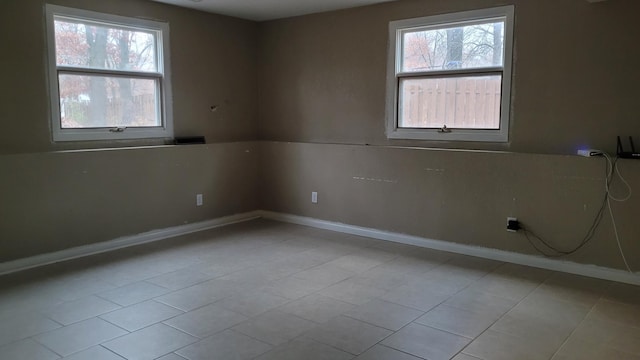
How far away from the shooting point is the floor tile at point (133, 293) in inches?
135

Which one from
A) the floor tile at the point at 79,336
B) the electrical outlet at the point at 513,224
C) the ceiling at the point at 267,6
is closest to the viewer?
the floor tile at the point at 79,336

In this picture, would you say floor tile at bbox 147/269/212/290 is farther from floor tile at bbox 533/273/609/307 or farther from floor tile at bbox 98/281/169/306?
floor tile at bbox 533/273/609/307

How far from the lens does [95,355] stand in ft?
8.66

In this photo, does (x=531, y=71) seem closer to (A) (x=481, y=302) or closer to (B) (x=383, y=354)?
(A) (x=481, y=302)

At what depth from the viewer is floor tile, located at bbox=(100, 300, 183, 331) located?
3037 mm

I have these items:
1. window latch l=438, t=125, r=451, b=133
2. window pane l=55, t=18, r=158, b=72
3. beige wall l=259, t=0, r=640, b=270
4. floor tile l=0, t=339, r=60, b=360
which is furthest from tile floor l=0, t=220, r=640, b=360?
window pane l=55, t=18, r=158, b=72

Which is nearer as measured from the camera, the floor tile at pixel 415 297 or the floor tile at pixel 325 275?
the floor tile at pixel 415 297

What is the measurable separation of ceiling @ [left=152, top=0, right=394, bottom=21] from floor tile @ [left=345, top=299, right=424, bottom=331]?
2972 millimetres

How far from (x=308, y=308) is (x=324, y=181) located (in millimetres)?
2386

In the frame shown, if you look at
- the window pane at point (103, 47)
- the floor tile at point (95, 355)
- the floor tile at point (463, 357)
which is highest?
the window pane at point (103, 47)

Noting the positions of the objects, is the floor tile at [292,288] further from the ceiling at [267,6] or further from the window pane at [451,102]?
the ceiling at [267,6]

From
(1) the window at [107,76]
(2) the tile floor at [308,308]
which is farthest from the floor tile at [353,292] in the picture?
(1) the window at [107,76]

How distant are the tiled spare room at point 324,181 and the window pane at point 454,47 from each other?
2 centimetres

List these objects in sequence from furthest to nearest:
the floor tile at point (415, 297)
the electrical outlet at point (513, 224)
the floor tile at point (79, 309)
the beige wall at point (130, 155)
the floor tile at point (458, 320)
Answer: the electrical outlet at point (513, 224) → the beige wall at point (130, 155) → the floor tile at point (415, 297) → the floor tile at point (79, 309) → the floor tile at point (458, 320)
